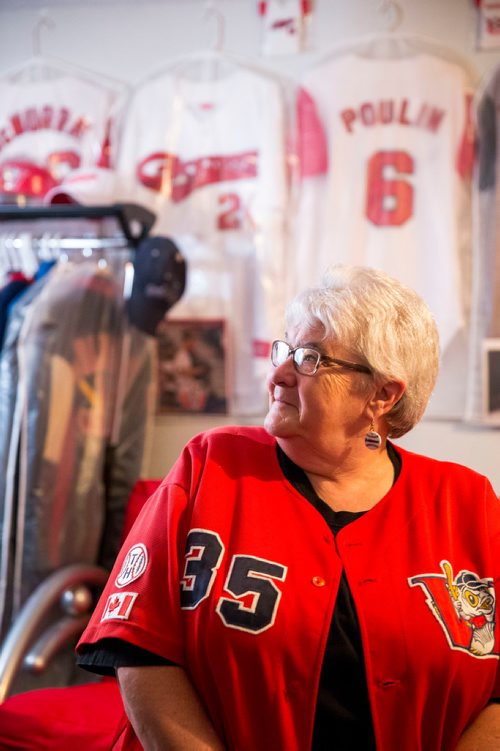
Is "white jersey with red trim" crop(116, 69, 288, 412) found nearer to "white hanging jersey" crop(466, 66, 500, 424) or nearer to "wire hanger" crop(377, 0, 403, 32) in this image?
"wire hanger" crop(377, 0, 403, 32)

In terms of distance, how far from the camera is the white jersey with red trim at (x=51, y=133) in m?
2.74

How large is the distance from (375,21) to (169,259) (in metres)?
1.05

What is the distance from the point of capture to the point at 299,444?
139 cm

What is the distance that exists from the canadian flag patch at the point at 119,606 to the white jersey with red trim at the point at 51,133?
1745mm

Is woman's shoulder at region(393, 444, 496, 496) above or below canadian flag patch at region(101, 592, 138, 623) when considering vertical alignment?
above

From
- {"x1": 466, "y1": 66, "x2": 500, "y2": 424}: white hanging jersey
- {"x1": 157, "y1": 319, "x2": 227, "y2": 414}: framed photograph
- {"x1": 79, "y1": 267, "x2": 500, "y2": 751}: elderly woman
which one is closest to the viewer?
{"x1": 79, "y1": 267, "x2": 500, "y2": 751}: elderly woman

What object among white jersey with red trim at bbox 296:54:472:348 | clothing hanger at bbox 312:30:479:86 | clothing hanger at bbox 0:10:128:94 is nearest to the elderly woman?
white jersey with red trim at bbox 296:54:472:348

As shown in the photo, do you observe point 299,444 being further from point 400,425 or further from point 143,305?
point 143,305

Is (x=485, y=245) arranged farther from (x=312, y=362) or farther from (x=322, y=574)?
(x=322, y=574)

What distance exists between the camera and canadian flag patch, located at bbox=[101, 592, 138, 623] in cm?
125

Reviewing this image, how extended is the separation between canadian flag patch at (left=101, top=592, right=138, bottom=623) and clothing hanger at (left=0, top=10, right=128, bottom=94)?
198 cm

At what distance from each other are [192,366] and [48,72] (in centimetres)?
111

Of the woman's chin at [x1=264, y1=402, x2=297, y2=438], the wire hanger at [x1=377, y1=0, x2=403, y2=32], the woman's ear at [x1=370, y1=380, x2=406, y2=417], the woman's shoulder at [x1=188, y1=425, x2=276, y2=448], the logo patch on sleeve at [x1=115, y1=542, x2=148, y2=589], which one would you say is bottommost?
the logo patch on sleeve at [x1=115, y1=542, x2=148, y2=589]

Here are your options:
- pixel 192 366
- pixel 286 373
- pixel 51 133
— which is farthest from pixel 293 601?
pixel 51 133
